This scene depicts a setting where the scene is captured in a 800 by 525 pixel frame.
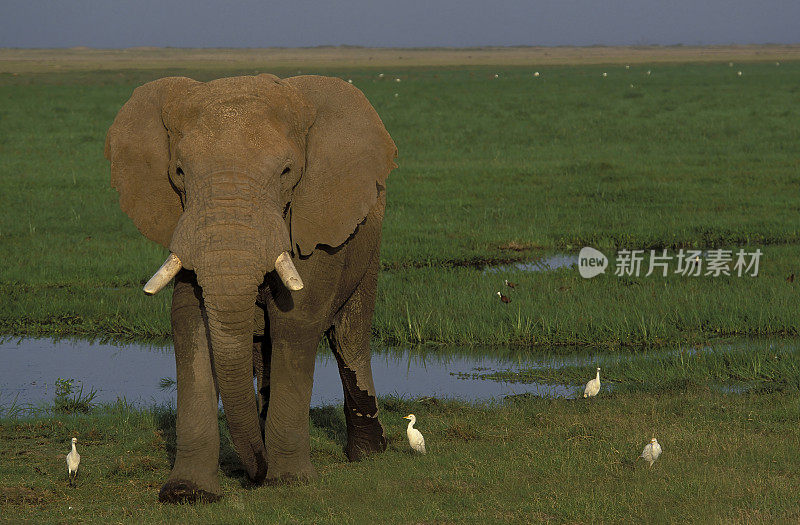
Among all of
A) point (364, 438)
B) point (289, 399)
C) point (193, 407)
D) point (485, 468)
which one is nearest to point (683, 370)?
point (364, 438)

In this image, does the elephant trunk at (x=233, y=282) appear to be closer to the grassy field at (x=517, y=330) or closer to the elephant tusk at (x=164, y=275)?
the elephant tusk at (x=164, y=275)

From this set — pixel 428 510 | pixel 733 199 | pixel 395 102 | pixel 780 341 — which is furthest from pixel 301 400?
→ pixel 395 102

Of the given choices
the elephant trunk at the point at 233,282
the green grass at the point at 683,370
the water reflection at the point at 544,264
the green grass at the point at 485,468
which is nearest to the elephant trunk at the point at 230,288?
the elephant trunk at the point at 233,282

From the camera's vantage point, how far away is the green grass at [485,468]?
654 centimetres

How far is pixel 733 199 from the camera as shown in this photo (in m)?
20.9

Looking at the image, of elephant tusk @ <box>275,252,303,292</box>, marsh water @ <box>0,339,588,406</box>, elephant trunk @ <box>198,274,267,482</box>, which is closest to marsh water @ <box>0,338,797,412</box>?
marsh water @ <box>0,339,588,406</box>

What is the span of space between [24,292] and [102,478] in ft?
23.9

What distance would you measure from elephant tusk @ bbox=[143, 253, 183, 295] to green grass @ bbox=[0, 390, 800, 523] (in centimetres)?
143

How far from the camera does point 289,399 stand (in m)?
7.16

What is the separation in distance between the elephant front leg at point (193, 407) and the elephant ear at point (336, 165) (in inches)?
32.0

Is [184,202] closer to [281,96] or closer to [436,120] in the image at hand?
[281,96]

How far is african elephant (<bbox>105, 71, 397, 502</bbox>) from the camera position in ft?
20.1

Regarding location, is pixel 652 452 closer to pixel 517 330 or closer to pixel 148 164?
pixel 148 164

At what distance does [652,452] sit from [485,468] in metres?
1.10
